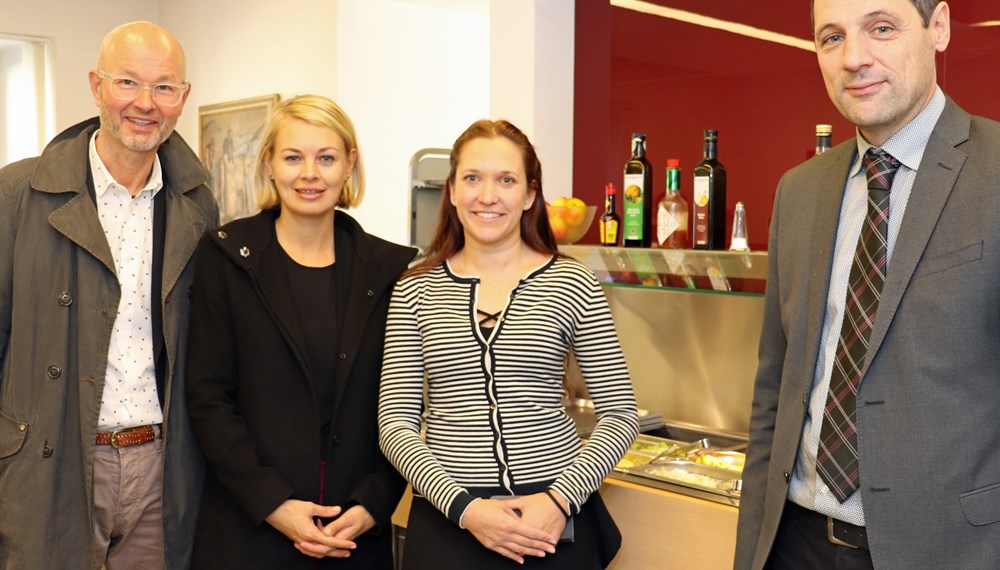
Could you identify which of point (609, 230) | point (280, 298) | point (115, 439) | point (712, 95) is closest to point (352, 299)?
point (280, 298)

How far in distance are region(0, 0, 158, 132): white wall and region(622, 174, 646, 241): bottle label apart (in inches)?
186

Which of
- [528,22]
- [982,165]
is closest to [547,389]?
[982,165]

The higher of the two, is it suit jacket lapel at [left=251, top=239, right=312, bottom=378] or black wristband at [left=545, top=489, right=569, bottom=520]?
suit jacket lapel at [left=251, top=239, right=312, bottom=378]

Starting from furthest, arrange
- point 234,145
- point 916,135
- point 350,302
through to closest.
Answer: point 234,145 → point 350,302 → point 916,135

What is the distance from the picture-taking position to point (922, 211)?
1.50 metres

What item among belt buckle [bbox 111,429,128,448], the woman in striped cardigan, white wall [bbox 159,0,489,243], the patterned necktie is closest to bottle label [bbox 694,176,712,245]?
the woman in striped cardigan

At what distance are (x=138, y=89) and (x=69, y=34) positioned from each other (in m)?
4.82

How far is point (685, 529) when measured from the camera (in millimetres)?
2330

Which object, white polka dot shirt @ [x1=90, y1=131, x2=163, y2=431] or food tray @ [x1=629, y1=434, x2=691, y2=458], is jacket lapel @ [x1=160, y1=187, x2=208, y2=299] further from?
food tray @ [x1=629, y1=434, x2=691, y2=458]

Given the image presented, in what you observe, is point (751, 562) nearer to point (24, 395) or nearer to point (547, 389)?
point (547, 389)

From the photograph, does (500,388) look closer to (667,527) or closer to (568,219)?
(667,527)

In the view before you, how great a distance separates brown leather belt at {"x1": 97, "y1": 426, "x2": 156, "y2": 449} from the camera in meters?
2.19

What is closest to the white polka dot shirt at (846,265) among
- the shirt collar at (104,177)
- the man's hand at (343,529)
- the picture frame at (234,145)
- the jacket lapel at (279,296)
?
the man's hand at (343,529)

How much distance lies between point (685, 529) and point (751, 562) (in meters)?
0.59
